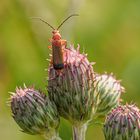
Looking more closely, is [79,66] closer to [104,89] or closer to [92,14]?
[104,89]

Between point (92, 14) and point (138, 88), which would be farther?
point (92, 14)

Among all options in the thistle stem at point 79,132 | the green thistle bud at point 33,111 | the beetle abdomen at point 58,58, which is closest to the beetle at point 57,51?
the beetle abdomen at point 58,58

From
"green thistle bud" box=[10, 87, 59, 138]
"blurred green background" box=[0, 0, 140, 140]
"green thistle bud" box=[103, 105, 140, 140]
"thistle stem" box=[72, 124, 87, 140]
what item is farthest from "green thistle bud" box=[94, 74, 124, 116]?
"blurred green background" box=[0, 0, 140, 140]

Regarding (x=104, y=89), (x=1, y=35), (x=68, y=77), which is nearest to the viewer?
(x=68, y=77)

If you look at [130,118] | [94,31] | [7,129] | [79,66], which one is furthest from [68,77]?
[94,31]

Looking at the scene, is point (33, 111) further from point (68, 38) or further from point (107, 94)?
point (68, 38)

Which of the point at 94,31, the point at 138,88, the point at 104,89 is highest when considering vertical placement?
the point at 94,31

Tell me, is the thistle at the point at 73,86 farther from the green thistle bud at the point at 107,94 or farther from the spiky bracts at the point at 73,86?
the green thistle bud at the point at 107,94

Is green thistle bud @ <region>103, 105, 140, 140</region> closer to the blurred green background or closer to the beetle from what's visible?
the beetle
